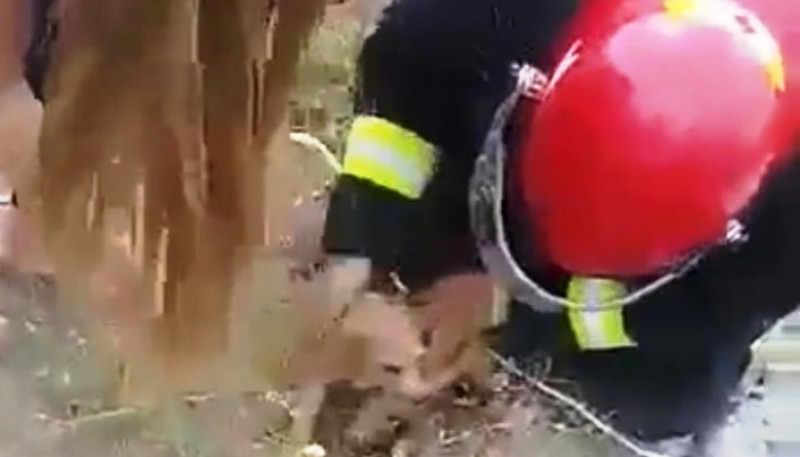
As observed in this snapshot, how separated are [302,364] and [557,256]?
0.26 ft

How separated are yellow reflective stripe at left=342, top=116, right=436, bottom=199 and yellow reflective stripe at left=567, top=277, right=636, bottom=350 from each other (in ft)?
0.17

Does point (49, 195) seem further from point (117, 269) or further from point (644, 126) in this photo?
point (644, 126)

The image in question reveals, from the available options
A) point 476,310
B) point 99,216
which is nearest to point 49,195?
point 99,216

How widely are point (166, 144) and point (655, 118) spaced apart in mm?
128

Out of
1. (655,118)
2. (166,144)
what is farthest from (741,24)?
(166,144)

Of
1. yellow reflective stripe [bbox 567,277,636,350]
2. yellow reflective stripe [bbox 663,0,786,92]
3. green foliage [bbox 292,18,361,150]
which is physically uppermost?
yellow reflective stripe [bbox 663,0,786,92]

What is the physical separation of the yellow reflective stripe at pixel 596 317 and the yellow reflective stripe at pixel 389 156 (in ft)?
0.17

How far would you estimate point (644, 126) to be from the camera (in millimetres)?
A: 410

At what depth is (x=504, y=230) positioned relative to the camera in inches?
16.9

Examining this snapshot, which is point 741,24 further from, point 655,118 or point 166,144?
point 166,144

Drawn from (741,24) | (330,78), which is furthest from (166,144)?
(741,24)

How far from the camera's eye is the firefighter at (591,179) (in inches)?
16.2

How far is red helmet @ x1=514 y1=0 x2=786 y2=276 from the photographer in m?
0.41

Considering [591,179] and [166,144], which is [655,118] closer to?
[591,179]
